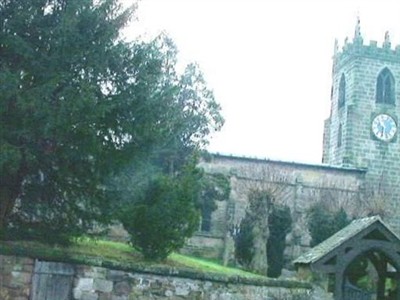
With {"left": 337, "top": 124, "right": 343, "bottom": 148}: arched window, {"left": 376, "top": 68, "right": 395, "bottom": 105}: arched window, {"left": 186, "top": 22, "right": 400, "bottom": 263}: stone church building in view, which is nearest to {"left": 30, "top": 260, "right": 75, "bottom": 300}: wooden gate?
{"left": 186, "top": 22, "right": 400, "bottom": 263}: stone church building

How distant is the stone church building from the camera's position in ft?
111

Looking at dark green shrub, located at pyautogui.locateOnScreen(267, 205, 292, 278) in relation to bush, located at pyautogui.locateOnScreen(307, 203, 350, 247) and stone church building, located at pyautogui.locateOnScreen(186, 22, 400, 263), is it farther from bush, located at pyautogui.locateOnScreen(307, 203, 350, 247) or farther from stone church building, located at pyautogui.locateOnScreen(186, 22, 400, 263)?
bush, located at pyautogui.locateOnScreen(307, 203, 350, 247)

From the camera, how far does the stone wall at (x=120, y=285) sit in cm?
1244

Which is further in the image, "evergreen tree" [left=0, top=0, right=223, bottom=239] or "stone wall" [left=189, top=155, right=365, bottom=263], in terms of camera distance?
"stone wall" [left=189, top=155, right=365, bottom=263]

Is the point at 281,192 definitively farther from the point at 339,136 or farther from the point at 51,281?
the point at 51,281

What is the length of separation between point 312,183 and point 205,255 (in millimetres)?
7811

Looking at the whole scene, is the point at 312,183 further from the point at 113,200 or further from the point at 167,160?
the point at 113,200

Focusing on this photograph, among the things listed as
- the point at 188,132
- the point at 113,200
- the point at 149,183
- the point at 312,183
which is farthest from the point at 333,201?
the point at 113,200

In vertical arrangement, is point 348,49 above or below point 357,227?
above

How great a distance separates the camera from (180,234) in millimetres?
16359

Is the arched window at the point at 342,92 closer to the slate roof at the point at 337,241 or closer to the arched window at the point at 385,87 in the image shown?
the arched window at the point at 385,87

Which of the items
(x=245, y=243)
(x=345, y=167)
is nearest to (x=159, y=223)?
(x=245, y=243)

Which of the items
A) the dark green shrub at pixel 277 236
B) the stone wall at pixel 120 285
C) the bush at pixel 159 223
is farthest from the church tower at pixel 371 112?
the stone wall at pixel 120 285

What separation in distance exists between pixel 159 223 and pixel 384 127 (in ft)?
92.5
